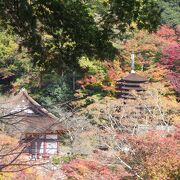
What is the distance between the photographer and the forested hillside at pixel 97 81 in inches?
109

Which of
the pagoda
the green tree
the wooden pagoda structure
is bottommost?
the pagoda

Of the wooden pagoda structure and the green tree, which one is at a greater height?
the green tree

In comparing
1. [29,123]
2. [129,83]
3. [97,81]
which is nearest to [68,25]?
[29,123]

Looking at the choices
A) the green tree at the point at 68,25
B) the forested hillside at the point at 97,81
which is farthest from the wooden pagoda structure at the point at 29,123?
the green tree at the point at 68,25

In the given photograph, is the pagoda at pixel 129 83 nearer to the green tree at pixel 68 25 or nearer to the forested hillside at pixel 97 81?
the forested hillside at pixel 97 81

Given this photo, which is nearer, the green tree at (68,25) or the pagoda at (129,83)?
the green tree at (68,25)

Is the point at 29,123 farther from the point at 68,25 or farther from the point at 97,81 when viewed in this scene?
the point at 97,81

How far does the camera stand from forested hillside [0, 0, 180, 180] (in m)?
2.77

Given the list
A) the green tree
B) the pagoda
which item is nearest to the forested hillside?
the green tree

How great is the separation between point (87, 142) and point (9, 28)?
366 inches

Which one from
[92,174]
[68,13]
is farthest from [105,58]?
[92,174]

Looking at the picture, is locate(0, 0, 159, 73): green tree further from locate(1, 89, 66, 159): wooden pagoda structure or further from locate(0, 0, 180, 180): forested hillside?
locate(1, 89, 66, 159): wooden pagoda structure

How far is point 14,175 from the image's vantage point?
781 centimetres

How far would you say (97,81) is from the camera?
16438mm
